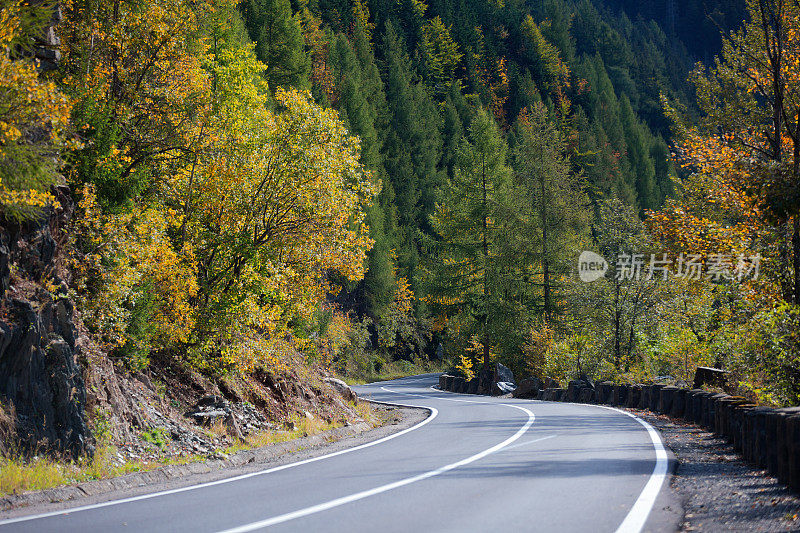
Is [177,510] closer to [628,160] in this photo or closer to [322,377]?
[322,377]

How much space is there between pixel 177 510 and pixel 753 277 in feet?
48.1

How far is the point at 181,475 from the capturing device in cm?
1092

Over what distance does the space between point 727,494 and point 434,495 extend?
331 cm

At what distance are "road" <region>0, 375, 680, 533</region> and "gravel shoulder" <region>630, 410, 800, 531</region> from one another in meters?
0.25

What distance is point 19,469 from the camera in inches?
349

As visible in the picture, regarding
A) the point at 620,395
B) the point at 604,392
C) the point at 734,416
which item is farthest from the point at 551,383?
the point at 734,416

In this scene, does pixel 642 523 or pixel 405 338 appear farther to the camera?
pixel 405 338

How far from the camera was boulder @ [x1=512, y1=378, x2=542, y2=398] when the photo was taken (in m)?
33.6

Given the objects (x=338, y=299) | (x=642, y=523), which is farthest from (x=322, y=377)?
(x=338, y=299)

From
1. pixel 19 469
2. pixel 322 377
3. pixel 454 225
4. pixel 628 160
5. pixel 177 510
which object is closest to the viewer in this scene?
pixel 177 510

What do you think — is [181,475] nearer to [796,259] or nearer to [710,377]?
[796,259]

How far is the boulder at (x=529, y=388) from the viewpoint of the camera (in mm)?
33625

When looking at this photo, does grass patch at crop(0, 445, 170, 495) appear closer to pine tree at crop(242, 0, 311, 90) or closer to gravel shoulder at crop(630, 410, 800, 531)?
gravel shoulder at crop(630, 410, 800, 531)

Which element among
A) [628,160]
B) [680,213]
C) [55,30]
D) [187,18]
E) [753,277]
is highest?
[628,160]
